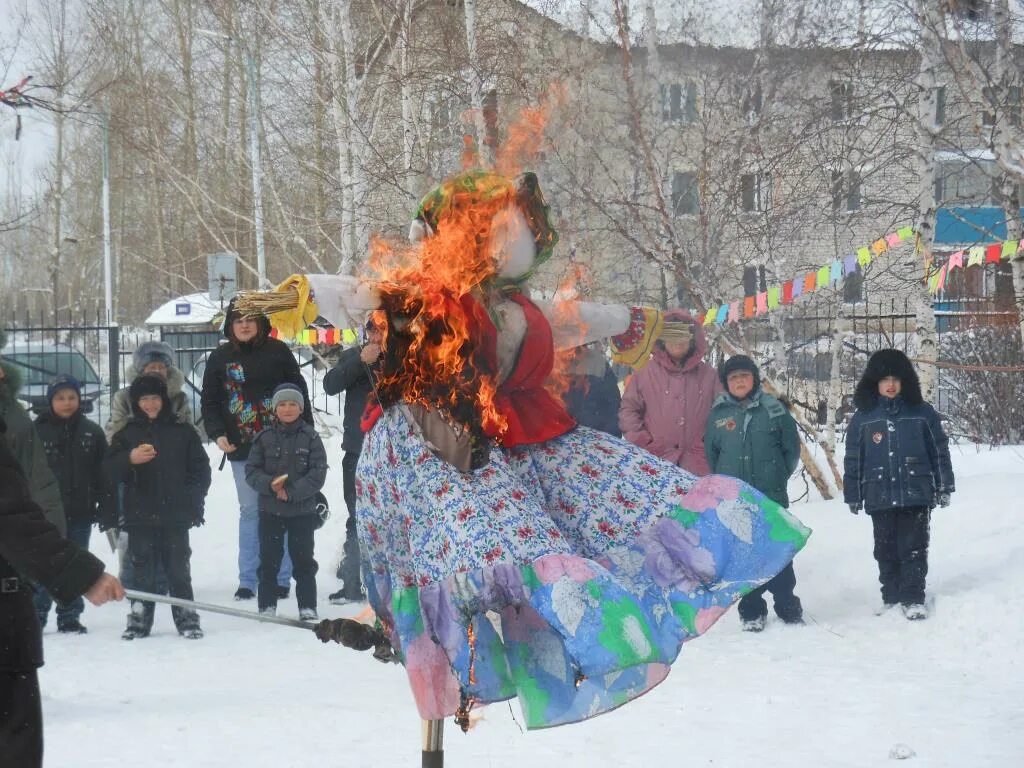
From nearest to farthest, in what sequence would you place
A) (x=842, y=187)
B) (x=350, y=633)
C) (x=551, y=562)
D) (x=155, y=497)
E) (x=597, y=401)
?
(x=551, y=562)
(x=350, y=633)
(x=155, y=497)
(x=597, y=401)
(x=842, y=187)

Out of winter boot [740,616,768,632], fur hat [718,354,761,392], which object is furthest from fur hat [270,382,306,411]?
winter boot [740,616,768,632]

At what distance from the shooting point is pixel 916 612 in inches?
293

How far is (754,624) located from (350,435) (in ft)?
9.37

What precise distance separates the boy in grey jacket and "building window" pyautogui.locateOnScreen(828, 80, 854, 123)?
6.52 m

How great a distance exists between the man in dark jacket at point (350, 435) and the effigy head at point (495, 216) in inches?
119

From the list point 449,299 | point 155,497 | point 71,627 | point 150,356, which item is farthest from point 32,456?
point 449,299

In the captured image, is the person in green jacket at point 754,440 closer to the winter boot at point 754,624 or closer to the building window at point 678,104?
the winter boot at point 754,624

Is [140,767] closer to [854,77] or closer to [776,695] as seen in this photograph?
[776,695]

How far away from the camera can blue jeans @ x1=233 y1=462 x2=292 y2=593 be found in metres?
8.55

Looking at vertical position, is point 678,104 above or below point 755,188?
above

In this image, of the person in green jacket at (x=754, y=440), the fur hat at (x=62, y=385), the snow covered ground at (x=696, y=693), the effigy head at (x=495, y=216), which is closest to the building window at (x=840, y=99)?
the snow covered ground at (x=696, y=693)

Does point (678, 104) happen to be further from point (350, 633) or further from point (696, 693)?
point (350, 633)

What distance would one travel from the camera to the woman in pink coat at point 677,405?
26.9 ft

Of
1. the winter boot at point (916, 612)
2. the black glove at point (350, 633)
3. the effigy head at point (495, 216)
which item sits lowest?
the winter boot at point (916, 612)
